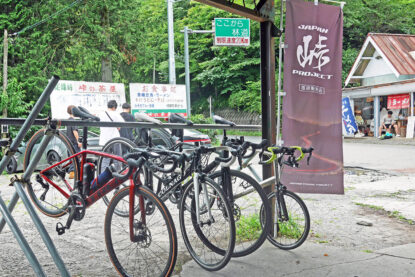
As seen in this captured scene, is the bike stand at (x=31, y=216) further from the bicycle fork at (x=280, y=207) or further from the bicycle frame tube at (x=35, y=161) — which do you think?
the bicycle fork at (x=280, y=207)

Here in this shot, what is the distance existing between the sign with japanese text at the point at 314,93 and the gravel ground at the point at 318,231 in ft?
2.14

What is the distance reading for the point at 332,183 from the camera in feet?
16.7

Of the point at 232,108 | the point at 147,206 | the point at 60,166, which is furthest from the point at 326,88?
the point at 232,108

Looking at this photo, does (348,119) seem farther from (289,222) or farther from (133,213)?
(133,213)

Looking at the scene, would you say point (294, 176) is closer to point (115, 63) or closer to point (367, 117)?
point (115, 63)

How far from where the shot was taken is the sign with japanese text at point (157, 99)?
18125 mm

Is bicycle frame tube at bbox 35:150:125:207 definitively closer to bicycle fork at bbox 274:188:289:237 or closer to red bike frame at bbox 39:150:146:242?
red bike frame at bbox 39:150:146:242

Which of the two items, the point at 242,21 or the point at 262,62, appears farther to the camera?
the point at 242,21

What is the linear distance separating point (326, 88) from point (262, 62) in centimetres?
78

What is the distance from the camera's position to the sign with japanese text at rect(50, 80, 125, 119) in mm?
16594

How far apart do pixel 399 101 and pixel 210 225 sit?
2433cm

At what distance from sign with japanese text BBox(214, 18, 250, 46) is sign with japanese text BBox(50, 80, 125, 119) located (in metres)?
4.64

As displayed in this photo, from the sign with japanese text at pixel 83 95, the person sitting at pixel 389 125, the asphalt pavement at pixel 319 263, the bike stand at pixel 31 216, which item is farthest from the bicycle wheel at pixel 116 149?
the person sitting at pixel 389 125

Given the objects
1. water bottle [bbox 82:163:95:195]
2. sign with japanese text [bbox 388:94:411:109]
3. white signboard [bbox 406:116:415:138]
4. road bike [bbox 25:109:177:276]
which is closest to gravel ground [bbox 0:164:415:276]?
road bike [bbox 25:109:177:276]
